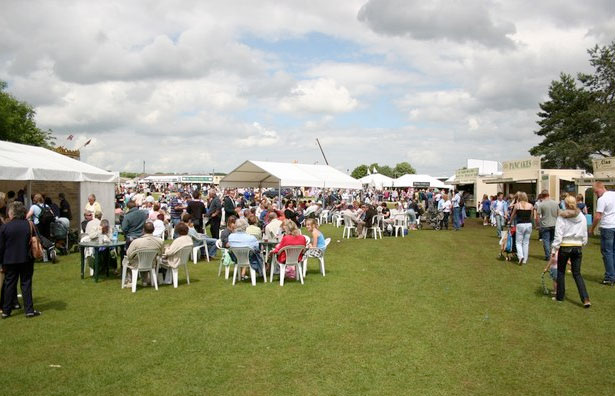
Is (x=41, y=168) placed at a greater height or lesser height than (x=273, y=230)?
greater

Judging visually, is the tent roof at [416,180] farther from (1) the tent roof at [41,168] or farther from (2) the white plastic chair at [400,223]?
(1) the tent roof at [41,168]

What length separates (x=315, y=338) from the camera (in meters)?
5.34

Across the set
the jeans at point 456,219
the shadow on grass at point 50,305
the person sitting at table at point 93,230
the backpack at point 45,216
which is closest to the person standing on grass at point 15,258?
the shadow on grass at point 50,305

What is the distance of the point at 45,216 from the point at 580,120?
42.3 meters

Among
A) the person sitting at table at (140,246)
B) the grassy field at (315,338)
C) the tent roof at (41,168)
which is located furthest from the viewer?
the tent roof at (41,168)

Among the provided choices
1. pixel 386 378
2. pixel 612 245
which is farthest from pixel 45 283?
pixel 612 245

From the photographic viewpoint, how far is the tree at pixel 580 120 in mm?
35875

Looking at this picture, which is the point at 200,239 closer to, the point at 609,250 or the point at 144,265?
the point at 144,265

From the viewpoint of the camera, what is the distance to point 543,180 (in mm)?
23359

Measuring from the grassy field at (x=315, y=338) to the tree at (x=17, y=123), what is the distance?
4176 centimetres

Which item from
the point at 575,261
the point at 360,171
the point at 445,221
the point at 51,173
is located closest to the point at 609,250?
the point at 575,261

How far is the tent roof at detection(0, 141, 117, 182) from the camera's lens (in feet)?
35.4

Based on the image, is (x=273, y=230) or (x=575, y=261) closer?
(x=575, y=261)

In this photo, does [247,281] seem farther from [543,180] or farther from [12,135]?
[12,135]
